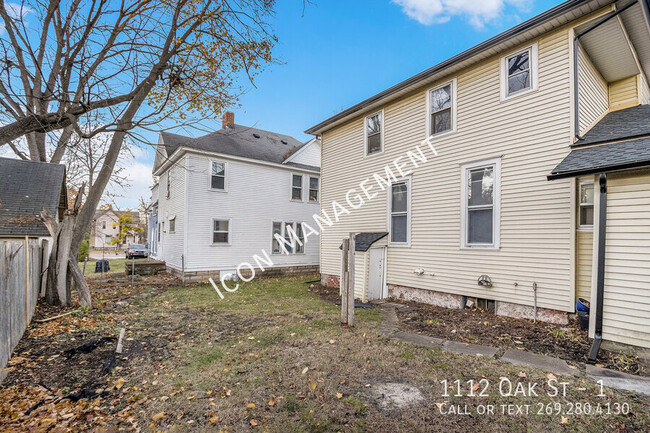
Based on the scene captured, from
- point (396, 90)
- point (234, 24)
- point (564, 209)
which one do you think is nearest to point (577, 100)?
point (564, 209)

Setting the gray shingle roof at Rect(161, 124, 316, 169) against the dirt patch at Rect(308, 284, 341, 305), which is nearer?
the dirt patch at Rect(308, 284, 341, 305)

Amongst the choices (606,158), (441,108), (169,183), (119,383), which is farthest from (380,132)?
(169,183)

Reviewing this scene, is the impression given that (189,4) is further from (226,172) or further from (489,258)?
(489,258)

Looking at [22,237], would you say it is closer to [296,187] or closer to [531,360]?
[296,187]

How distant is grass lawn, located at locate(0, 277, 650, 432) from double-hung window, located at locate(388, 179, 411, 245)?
300 centimetres

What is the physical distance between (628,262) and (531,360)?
1978mm

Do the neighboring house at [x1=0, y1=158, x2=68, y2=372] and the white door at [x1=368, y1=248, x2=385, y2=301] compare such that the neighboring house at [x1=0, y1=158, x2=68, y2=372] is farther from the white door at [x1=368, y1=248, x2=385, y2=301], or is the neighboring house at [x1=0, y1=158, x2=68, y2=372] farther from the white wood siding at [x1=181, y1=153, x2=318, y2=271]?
Result: the white door at [x1=368, y1=248, x2=385, y2=301]

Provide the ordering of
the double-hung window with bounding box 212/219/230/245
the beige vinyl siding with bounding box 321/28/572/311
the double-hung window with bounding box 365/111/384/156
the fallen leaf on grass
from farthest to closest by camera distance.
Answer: the double-hung window with bounding box 212/219/230/245 → the double-hung window with bounding box 365/111/384/156 → the beige vinyl siding with bounding box 321/28/572/311 → the fallen leaf on grass

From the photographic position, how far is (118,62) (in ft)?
19.8

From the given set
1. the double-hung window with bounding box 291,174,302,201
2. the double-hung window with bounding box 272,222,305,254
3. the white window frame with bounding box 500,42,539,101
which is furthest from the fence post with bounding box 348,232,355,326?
the double-hung window with bounding box 291,174,302,201

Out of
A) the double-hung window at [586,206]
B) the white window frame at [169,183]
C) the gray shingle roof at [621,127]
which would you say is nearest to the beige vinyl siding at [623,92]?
the gray shingle roof at [621,127]

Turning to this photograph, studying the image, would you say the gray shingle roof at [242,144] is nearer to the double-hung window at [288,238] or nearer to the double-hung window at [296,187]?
the double-hung window at [296,187]

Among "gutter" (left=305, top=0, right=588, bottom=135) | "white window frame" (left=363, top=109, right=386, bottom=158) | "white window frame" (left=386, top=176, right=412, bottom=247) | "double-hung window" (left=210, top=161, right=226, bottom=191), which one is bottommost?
"white window frame" (left=386, top=176, right=412, bottom=247)

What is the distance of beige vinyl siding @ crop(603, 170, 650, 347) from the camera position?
4.03 m
